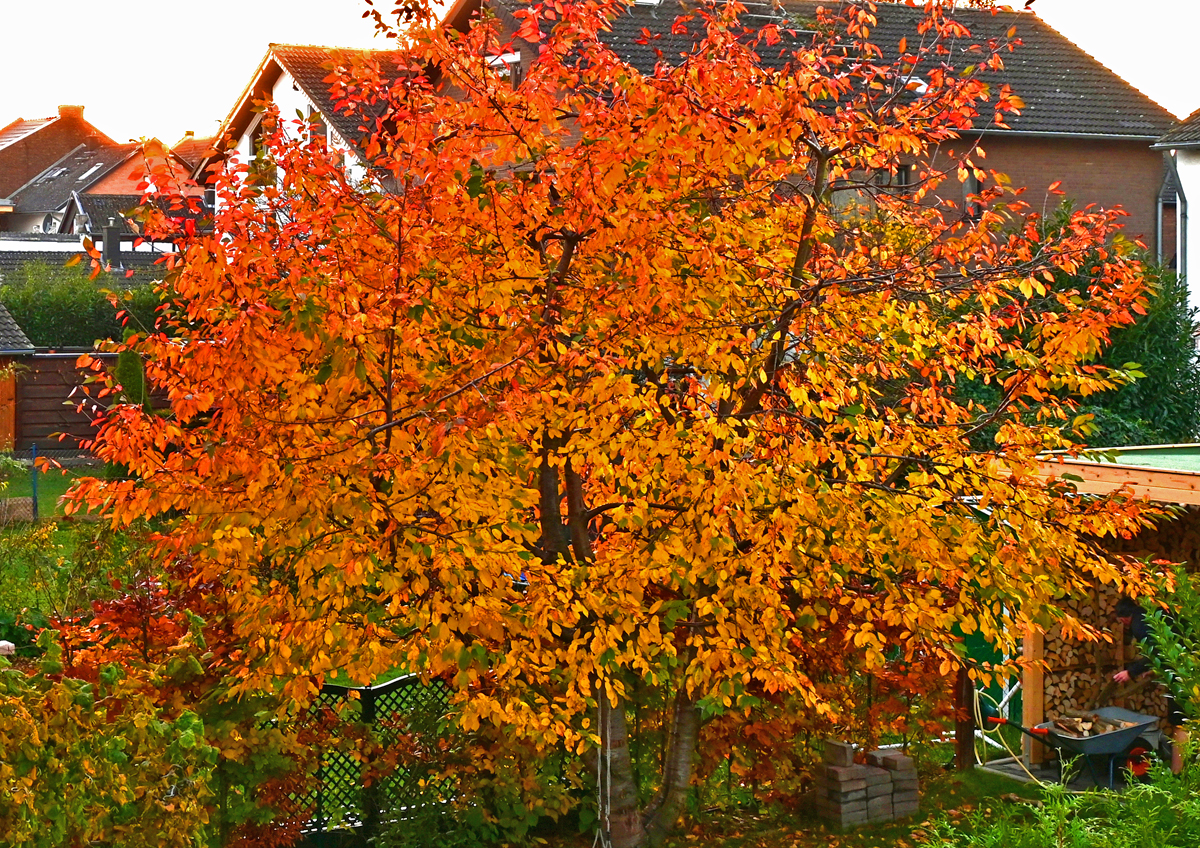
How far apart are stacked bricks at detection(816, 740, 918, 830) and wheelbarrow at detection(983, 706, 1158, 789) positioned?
0.97 metres

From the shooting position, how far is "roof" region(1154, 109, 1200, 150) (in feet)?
84.8

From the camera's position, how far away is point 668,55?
25047mm

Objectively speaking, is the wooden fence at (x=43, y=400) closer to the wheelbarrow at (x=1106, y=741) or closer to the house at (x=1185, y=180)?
the house at (x=1185, y=180)

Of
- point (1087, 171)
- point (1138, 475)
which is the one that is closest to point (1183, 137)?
point (1087, 171)

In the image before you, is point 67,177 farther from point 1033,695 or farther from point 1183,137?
point 1033,695

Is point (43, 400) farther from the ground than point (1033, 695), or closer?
farther from the ground

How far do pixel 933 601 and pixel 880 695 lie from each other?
2.32m

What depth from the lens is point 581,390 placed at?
7.64 m

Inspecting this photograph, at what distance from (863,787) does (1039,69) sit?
80.8ft

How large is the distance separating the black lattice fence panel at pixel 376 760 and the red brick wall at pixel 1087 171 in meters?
22.1

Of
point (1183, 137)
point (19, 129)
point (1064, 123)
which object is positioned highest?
point (19, 129)

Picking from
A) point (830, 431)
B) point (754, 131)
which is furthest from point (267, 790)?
point (754, 131)

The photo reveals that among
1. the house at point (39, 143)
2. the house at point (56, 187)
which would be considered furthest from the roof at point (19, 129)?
the house at point (56, 187)

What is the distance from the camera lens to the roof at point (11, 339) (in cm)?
3156
